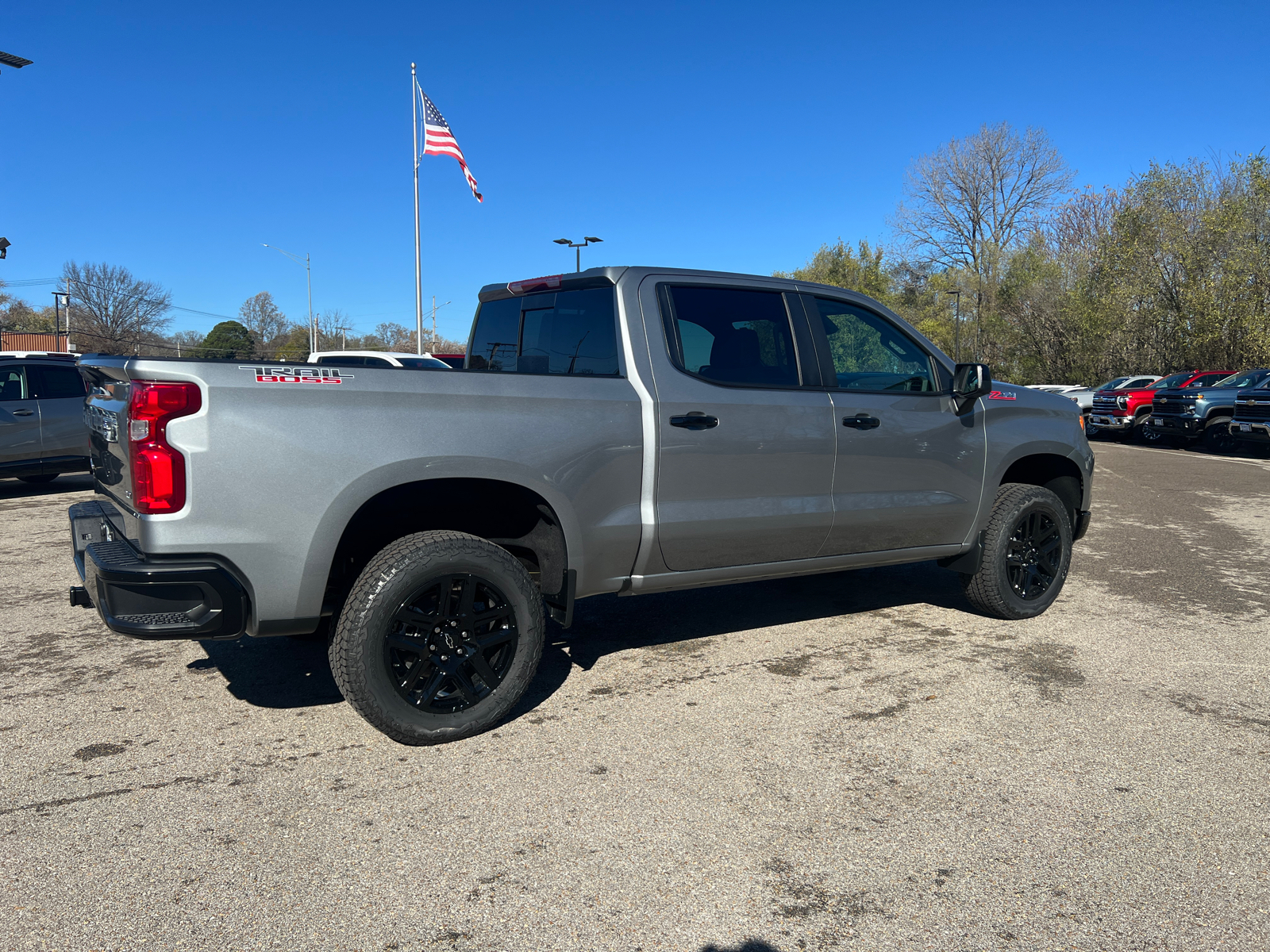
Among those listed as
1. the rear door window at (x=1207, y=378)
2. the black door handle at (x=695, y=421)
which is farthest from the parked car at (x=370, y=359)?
the rear door window at (x=1207, y=378)

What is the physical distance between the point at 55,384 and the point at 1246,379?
22.9m

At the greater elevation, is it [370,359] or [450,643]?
[370,359]

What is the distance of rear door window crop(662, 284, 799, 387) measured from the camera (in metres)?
4.17

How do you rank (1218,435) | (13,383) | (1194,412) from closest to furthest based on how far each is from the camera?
(13,383) < (1218,435) < (1194,412)

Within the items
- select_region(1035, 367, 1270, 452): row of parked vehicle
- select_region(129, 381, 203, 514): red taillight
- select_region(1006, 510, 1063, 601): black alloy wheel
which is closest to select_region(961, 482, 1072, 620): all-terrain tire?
select_region(1006, 510, 1063, 601): black alloy wheel

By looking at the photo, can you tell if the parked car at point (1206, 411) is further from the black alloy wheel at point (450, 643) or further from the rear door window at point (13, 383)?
the rear door window at point (13, 383)

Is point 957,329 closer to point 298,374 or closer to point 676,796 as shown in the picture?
point 676,796

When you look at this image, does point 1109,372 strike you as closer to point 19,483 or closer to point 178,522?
point 19,483

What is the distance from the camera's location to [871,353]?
4.87 m

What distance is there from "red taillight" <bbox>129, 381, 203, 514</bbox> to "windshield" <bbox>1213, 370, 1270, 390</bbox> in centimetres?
2165

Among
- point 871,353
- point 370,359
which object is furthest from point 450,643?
point 370,359

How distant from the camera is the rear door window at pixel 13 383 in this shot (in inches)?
406

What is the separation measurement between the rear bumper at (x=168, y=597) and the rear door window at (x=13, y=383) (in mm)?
8901

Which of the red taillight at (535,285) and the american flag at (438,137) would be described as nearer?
the red taillight at (535,285)
